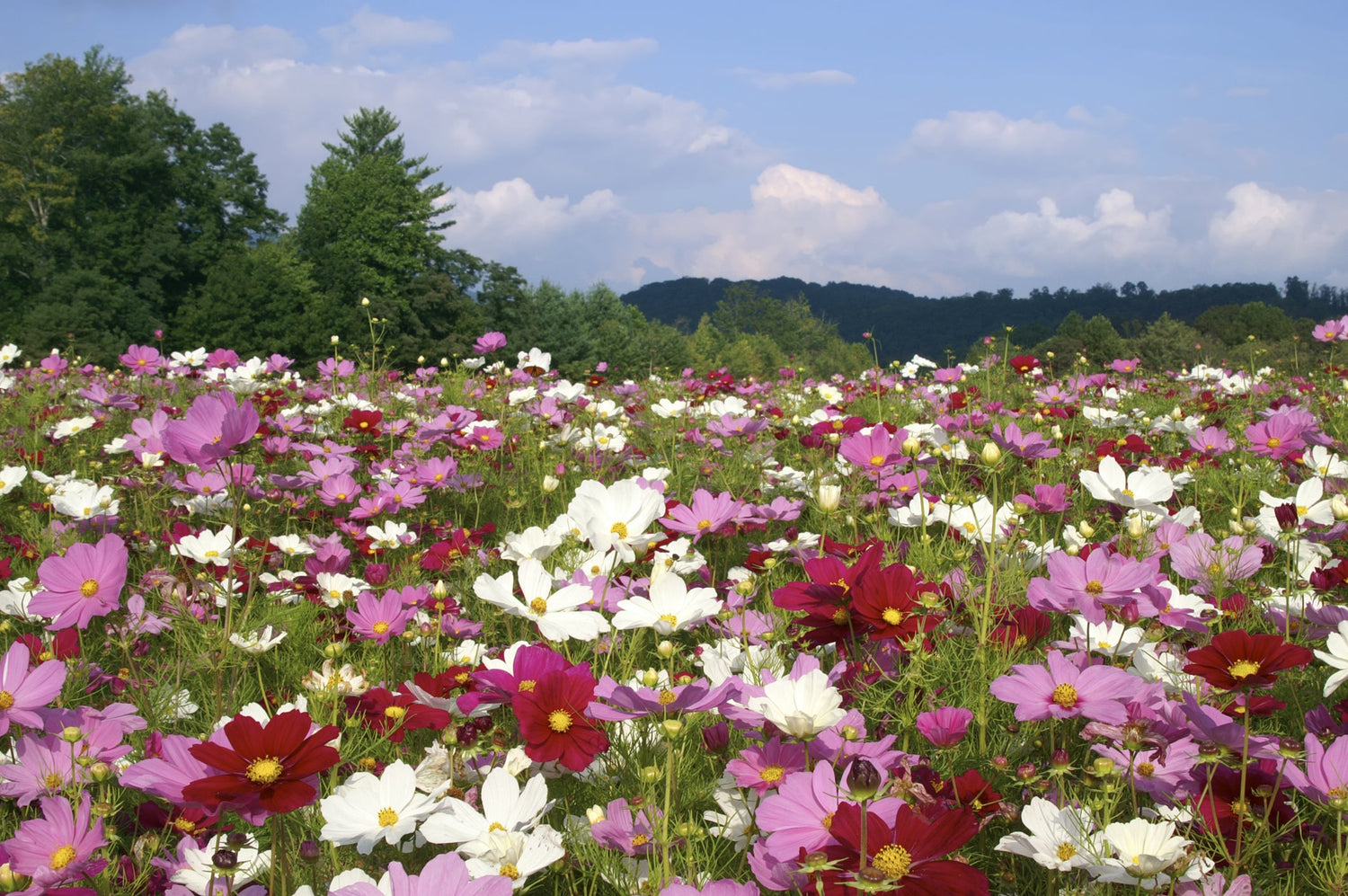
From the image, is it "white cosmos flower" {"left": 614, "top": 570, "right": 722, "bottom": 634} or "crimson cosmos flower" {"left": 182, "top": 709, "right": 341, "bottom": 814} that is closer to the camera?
"crimson cosmos flower" {"left": 182, "top": 709, "right": 341, "bottom": 814}

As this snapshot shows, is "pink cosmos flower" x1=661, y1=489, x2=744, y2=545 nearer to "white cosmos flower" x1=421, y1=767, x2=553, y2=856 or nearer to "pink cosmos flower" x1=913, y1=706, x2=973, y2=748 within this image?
"pink cosmos flower" x1=913, y1=706, x2=973, y2=748

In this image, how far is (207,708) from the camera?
1678 mm

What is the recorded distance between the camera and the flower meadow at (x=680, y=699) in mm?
962

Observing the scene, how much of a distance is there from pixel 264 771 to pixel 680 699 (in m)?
0.49

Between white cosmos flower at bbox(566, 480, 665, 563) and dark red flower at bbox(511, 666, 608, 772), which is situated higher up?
white cosmos flower at bbox(566, 480, 665, 563)

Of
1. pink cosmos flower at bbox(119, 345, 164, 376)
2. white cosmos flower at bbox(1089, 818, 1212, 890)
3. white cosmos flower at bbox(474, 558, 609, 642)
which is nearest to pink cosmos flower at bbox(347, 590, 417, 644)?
white cosmos flower at bbox(474, 558, 609, 642)

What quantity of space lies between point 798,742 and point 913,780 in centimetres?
15

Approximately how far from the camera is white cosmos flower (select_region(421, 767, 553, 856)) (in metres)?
1.02

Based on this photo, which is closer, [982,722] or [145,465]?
[982,722]

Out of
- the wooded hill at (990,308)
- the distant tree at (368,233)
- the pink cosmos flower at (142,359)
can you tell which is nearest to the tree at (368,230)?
the distant tree at (368,233)

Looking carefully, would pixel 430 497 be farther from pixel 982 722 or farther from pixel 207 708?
pixel 982 722

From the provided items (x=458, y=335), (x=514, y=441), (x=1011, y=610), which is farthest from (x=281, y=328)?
(x=1011, y=610)

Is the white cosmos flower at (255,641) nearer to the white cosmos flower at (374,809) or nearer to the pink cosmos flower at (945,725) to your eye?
the white cosmos flower at (374,809)

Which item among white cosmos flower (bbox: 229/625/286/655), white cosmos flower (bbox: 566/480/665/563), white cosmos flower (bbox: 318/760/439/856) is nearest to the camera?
white cosmos flower (bbox: 318/760/439/856)
